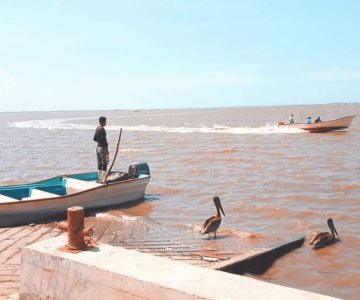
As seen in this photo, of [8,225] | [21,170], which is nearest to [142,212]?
[8,225]

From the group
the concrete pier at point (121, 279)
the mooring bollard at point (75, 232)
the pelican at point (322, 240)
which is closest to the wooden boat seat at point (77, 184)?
the pelican at point (322, 240)

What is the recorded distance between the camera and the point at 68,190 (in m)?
11.7

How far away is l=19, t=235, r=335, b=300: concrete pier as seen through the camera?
3408 mm

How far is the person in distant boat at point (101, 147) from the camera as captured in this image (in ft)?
36.9

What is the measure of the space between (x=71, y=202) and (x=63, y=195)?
0.76 metres

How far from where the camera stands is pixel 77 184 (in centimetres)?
1152

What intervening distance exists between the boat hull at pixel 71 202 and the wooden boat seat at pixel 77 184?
0.16 m

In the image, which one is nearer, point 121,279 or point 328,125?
point 121,279

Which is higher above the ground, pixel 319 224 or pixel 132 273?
pixel 132 273

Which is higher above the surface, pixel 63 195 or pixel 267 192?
pixel 63 195

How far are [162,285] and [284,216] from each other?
8.13 m

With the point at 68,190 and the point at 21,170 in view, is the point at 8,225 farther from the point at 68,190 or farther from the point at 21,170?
the point at 21,170

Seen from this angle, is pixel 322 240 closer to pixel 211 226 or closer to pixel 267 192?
pixel 211 226

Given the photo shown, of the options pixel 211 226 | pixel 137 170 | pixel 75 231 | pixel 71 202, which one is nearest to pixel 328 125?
pixel 137 170
